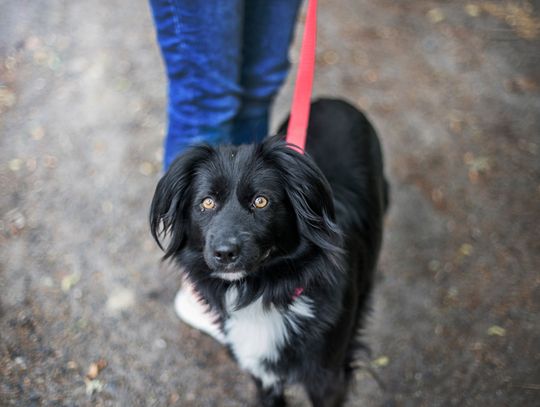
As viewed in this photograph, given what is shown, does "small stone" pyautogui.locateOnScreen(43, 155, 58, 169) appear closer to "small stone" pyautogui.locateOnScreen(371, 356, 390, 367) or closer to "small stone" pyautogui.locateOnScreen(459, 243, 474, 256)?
"small stone" pyautogui.locateOnScreen(371, 356, 390, 367)

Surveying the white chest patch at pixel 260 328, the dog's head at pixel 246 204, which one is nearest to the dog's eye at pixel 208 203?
the dog's head at pixel 246 204

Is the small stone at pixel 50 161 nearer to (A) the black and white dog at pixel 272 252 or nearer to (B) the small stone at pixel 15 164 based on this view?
(B) the small stone at pixel 15 164

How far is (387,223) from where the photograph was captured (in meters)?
3.62

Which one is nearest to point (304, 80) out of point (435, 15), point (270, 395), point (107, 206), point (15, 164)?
point (270, 395)

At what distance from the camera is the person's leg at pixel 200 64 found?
235 cm

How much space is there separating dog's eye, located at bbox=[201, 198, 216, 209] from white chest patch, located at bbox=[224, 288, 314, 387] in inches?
15.9

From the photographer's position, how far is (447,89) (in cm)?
455

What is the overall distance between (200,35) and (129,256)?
5.30 feet

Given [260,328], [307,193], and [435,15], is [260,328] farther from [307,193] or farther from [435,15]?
[435,15]

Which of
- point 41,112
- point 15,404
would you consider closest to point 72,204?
point 41,112

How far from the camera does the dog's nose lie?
1.91 metres

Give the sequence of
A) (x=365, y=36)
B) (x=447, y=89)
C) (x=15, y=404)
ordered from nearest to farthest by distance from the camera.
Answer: (x=15, y=404) → (x=447, y=89) → (x=365, y=36)

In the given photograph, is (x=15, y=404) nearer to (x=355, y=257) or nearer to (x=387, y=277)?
(x=355, y=257)

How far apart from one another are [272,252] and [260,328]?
1.29ft
